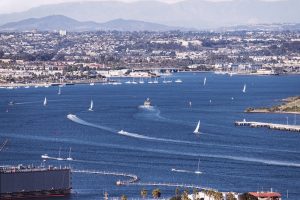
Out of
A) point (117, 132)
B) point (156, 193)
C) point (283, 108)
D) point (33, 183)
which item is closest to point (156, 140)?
point (117, 132)

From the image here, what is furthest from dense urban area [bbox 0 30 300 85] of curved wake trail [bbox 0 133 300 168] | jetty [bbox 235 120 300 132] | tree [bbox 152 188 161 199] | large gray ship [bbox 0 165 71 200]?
tree [bbox 152 188 161 199]

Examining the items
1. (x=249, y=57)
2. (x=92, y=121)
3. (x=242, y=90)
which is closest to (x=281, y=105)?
(x=92, y=121)

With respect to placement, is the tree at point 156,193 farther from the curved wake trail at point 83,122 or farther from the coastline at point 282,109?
the coastline at point 282,109

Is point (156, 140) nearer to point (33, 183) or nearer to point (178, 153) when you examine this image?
point (178, 153)

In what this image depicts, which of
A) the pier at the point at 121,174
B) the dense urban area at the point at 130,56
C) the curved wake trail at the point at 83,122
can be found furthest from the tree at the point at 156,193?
the dense urban area at the point at 130,56

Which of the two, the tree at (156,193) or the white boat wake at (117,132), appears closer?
the tree at (156,193)

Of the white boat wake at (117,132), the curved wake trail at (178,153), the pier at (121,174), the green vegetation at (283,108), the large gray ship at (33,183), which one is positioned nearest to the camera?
the large gray ship at (33,183)
